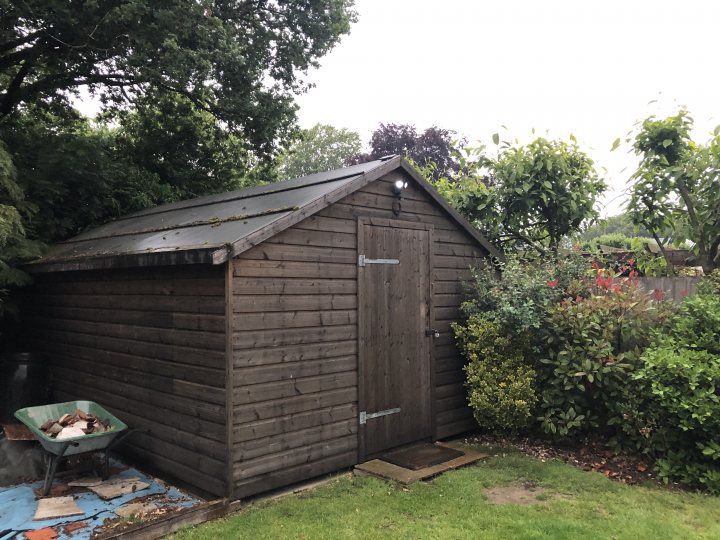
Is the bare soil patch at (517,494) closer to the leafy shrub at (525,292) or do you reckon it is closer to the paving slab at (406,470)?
the paving slab at (406,470)

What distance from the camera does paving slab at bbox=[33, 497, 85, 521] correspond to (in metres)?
4.16

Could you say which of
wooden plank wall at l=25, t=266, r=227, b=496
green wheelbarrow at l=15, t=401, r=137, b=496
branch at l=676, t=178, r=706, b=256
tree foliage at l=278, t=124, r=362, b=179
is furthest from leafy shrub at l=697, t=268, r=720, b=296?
tree foliage at l=278, t=124, r=362, b=179

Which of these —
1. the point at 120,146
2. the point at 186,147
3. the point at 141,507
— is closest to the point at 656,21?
the point at 141,507

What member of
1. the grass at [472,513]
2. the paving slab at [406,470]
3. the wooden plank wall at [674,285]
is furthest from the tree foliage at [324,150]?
the grass at [472,513]

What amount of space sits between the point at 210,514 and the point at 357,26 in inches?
465

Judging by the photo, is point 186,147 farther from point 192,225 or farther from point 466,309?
point 466,309

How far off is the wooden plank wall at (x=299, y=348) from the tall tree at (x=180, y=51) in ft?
18.6

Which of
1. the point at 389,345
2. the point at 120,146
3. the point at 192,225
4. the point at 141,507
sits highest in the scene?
the point at 120,146

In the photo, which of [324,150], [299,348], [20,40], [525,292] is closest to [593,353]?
[525,292]

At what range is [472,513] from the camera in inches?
168

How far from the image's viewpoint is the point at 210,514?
413 cm

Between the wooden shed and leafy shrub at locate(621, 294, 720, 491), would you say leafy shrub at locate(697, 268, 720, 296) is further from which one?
the wooden shed

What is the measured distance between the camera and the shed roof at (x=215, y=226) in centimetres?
443

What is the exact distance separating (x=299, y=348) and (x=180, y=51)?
6747 millimetres
